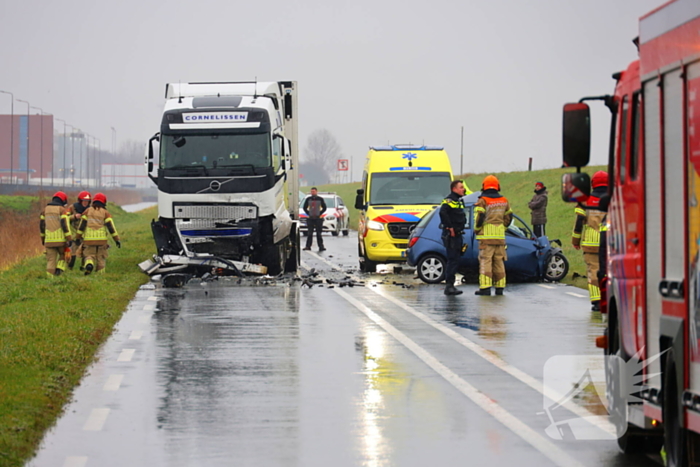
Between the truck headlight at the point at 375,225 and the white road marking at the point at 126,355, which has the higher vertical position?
the truck headlight at the point at 375,225

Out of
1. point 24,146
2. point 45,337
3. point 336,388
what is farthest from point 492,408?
point 24,146

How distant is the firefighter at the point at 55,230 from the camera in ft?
73.0

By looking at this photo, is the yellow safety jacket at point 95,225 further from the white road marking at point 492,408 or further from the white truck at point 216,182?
the white road marking at point 492,408

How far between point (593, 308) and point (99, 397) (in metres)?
8.86

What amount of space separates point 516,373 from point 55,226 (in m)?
13.8

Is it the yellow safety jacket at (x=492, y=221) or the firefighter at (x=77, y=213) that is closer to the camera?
the yellow safety jacket at (x=492, y=221)

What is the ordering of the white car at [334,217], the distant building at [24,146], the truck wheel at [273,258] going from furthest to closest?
the distant building at [24,146] < the white car at [334,217] < the truck wheel at [273,258]

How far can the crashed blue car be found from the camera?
825 inches

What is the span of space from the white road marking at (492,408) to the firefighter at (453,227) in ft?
16.4

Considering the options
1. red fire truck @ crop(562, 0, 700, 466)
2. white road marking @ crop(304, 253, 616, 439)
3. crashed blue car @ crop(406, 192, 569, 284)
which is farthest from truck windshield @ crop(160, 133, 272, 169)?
red fire truck @ crop(562, 0, 700, 466)

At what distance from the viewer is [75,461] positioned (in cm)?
717

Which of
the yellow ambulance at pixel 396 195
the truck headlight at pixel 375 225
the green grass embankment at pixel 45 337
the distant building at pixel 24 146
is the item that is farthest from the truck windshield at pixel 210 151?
the distant building at pixel 24 146

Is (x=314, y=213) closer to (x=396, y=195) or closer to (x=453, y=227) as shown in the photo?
(x=396, y=195)

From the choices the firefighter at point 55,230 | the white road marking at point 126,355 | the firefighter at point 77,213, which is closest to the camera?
the white road marking at point 126,355
